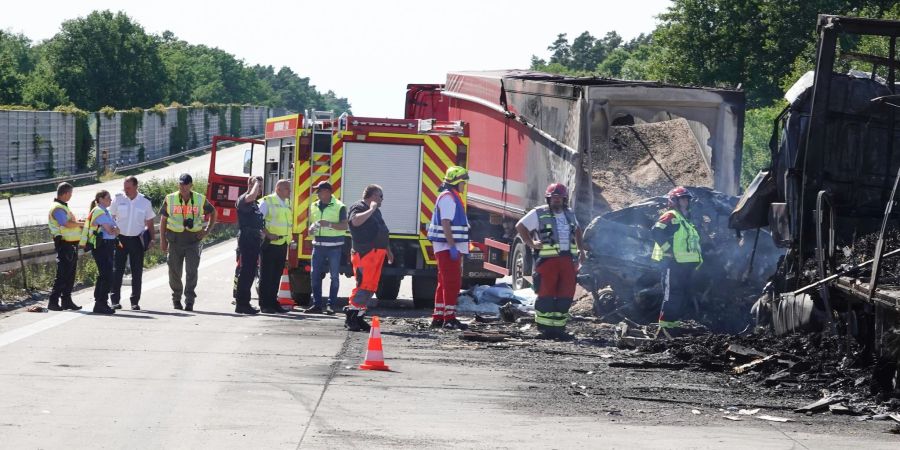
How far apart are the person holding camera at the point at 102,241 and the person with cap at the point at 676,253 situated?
248 inches

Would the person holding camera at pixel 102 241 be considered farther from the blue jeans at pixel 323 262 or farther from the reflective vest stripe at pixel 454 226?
the reflective vest stripe at pixel 454 226

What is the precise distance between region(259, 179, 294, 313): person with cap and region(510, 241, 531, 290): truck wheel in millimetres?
3772

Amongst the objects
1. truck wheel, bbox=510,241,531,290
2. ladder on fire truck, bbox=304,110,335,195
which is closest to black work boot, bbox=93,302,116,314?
ladder on fire truck, bbox=304,110,335,195

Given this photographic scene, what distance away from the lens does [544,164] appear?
1856 cm

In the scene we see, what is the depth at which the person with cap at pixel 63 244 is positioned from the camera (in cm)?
1606

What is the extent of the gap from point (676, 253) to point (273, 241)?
17.2ft

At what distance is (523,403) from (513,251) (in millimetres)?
10233

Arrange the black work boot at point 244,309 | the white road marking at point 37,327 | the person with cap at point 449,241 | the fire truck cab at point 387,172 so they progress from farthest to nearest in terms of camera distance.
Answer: the fire truck cab at point 387,172
the black work boot at point 244,309
the person with cap at point 449,241
the white road marking at point 37,327

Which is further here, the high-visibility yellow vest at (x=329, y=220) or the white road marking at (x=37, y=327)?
the high-visibility yellow vest at (x=329, y=220)

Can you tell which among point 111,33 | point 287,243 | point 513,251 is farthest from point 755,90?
point 111,33

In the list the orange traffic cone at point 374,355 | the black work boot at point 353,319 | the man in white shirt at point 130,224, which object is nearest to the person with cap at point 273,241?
the man in white shirt at point 130,224

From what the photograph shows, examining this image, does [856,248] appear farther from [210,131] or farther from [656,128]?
[210,131]

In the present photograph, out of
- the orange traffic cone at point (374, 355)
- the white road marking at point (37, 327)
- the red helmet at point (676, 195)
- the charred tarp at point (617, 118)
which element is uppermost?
the charred tarp at point (617, 118)

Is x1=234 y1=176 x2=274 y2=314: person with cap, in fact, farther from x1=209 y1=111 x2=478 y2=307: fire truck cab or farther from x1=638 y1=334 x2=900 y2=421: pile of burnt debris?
x1=638 y1=334 x2=900 y2=421: pile of burnt debris
